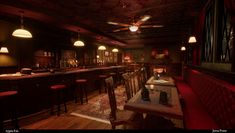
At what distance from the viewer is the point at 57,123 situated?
3.21m

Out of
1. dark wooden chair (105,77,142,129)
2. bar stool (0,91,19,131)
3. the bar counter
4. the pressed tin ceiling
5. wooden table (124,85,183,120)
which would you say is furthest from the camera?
the pressed tin ceiling

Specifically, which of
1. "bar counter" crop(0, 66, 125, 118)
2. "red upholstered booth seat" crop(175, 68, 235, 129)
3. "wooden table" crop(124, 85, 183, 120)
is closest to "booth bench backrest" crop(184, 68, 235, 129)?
"red upholstered booth seat" crop(175, 68, 235, 129)

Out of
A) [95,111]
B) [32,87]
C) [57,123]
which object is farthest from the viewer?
[95,111]

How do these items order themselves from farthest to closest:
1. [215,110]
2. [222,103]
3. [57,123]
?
[57,123]
[215,110]
[222,103]

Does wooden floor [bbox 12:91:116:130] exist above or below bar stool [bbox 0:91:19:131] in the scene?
below

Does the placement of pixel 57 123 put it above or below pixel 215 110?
below

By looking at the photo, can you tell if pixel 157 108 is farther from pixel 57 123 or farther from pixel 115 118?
pixel 57 123

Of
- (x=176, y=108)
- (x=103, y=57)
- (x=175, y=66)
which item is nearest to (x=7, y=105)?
(x=176, y=108)

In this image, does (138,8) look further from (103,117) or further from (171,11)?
(103,117)

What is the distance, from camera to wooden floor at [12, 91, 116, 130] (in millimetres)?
2996

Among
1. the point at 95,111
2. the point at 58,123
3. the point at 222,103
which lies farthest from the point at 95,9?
the point at 222,103

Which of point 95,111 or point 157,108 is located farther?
point 95,111

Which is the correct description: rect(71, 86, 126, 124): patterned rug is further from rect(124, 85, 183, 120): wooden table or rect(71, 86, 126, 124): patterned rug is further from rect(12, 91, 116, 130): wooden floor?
rect(124, 85, 183, 120): wooden table

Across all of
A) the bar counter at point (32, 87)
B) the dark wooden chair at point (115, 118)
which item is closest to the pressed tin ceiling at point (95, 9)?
the bar counter at point (32, 87)
